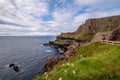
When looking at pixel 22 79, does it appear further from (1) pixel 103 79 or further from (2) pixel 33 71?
(1) pixel 103 79

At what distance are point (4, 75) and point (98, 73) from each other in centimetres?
5907

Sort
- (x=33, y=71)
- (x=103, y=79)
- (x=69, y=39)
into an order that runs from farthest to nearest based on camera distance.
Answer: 1. (x=69, y=39)
2. (x=33, y=71)
3. (x=103, y=79)

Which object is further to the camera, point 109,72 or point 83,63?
point 83,63

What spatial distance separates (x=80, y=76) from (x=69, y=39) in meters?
166

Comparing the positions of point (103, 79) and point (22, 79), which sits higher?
point (103, 79)

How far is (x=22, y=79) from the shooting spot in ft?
219

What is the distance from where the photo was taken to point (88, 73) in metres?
20.4

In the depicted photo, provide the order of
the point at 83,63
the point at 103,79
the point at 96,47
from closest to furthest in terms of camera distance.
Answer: the point at 103,79 < the point at 83,63 < the point at 96,47

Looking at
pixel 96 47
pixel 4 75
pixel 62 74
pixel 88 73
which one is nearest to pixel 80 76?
pixel 88 73

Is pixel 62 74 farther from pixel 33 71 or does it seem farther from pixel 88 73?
pixel 33 71

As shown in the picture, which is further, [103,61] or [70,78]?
[103,61]

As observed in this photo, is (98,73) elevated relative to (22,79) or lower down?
elevated

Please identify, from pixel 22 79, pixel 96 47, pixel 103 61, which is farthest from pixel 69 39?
pixel 103 61

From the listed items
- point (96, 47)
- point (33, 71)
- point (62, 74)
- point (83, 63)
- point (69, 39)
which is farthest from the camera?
point (69, 39)
